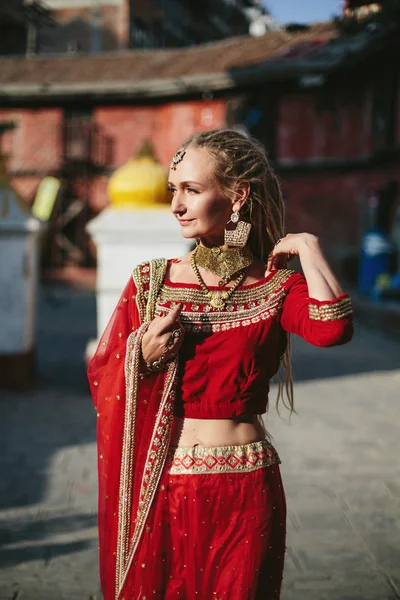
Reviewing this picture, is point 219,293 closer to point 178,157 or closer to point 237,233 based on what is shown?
point 237,233

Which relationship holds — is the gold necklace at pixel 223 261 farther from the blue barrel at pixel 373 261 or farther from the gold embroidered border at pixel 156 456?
the blue barrel at pixel 373 261

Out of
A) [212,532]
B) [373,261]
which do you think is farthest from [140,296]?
[373,261]

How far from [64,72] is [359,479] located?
2407 cm

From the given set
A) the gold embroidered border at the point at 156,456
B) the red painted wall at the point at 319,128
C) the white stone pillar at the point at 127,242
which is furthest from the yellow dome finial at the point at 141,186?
the red painted wall at the point at 319,128

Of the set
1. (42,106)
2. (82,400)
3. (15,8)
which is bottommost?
(82,400)

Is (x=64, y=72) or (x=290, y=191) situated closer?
(x=290, y=191)

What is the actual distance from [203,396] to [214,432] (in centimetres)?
11

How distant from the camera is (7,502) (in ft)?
15.3

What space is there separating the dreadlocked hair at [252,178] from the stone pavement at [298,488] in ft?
6.08

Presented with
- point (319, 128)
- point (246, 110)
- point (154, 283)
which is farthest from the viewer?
point (246, 110)

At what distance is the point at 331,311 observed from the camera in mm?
2084

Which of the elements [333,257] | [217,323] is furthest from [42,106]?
[217,323]

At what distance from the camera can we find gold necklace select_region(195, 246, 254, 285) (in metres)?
2.31

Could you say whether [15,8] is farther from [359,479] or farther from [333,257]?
[359,479]
